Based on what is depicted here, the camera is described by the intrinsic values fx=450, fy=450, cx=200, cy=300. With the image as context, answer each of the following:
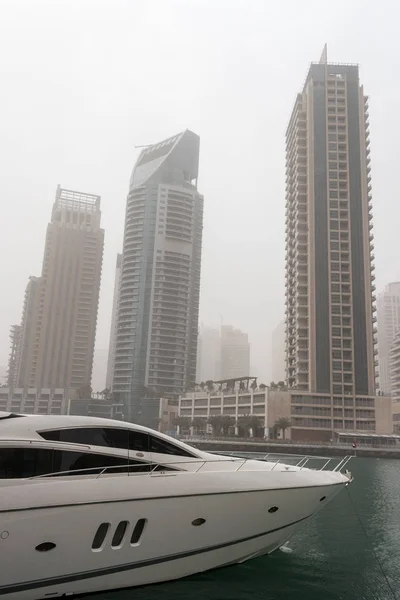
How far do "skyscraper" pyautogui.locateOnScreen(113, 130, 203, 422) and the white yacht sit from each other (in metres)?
101

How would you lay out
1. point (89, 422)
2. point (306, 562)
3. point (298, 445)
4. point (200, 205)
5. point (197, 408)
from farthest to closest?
point (200, 205), point (197, 408), point (298, 445), point (306, 562), point (89, 422)

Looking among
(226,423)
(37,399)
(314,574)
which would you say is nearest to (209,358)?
(37,399)

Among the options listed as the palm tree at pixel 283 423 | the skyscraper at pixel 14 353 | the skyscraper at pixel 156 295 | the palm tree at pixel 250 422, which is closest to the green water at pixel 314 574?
the palm tree at pixel 283 423

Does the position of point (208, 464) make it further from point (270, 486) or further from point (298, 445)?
point (298, 445)

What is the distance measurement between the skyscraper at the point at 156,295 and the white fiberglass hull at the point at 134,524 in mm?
101509

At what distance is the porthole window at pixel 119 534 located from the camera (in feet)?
25.0

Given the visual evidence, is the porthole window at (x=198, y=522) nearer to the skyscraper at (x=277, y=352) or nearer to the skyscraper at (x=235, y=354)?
the skyscraper at (x=235, y=354)

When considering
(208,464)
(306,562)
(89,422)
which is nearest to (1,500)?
(89,422)

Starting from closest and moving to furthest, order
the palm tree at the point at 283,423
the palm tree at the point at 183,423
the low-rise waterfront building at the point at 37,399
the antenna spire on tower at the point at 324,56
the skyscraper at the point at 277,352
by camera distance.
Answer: the palm tree at the point at 283,423
the palm tree at the point at 183,423
the antenna spire on tower at the point at 324,56
the low-rise waterfront building at the point at 37,399
the skyscraper at the point at 277,352

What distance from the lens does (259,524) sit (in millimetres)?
9070

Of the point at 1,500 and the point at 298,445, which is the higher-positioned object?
the point at 1,500

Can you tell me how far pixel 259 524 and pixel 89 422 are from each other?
399 centimetres

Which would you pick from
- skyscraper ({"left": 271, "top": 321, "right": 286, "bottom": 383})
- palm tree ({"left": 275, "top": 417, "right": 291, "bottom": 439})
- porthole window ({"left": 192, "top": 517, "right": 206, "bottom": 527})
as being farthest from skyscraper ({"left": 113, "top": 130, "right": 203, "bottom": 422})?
porthole window ({"left": 192, "top": 517, "right": 206, "bottom": 527})

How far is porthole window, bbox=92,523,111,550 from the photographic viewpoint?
7.44 meters
